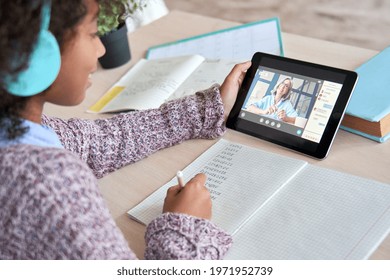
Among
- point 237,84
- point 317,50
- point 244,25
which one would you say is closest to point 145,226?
point 237,84

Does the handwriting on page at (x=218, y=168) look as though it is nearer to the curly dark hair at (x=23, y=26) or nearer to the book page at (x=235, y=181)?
the book page at (x=235, y=181)

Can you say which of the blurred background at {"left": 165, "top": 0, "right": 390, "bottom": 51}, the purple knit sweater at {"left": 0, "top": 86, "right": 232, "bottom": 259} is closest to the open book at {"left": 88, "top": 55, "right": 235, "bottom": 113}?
the purple knit sweater at {"left": 0, "top": 86, "right": 232, "bottom": 259}

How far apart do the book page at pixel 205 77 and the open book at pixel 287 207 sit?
0.27 meters

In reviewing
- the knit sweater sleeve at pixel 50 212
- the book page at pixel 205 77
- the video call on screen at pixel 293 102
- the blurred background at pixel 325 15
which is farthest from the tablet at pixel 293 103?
the blurred background at pixel 325 15

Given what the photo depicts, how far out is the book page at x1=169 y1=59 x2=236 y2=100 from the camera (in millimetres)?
1114

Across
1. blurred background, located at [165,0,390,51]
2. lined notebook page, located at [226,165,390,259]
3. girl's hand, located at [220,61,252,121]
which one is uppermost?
girl's hand, located at [220,61,252,121]

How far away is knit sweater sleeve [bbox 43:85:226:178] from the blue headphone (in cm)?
29

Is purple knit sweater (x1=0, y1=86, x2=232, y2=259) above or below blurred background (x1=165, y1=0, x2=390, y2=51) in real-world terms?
above

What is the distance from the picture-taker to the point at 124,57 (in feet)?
4.30

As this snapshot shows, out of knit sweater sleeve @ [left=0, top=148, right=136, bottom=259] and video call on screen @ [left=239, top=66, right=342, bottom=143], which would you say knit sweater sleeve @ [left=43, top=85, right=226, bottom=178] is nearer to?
video call on screen @ [left=239, top=66, right=342, bottom=143]

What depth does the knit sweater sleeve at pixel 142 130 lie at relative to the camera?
0.93m

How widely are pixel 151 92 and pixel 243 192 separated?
0.44 m

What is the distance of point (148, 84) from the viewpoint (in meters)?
1.18
